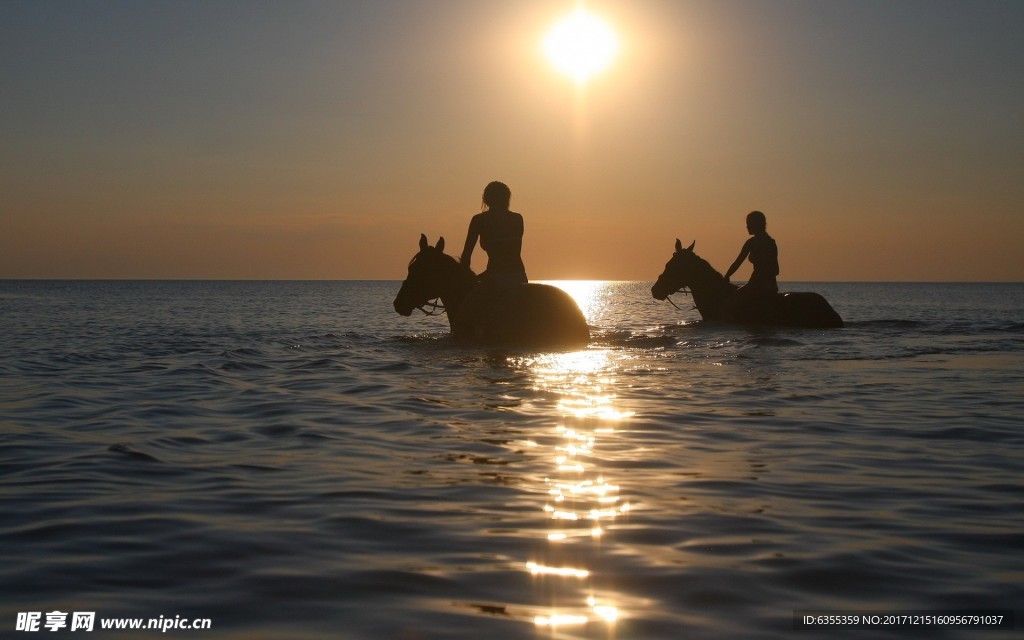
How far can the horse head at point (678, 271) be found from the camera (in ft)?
68.9

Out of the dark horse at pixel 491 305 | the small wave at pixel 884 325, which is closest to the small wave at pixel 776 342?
the dark horse at pixel 491 305

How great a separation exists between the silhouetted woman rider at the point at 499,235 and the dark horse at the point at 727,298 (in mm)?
6383

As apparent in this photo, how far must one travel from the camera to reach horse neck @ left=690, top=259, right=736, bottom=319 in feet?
68.9

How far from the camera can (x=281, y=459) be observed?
697 centimetres

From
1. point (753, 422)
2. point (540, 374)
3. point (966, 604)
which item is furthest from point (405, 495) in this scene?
point (540, 374)

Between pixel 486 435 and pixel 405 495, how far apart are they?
86.4 inches

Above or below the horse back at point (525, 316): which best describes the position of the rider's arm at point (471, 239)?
above

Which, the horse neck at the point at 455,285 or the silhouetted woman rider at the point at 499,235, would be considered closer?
the silhouetted woman rider at the point at 499,235

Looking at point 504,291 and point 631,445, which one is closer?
point 631,445

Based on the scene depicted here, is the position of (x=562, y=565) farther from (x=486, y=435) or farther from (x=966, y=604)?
(x=486, y=435)

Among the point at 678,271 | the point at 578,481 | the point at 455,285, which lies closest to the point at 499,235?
the point at 455,285

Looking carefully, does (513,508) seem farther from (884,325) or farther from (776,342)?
(884,325)

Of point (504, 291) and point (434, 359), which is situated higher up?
point (504, 291)

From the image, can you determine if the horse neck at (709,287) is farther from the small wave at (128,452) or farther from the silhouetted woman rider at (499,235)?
the small wave at (128,452)
